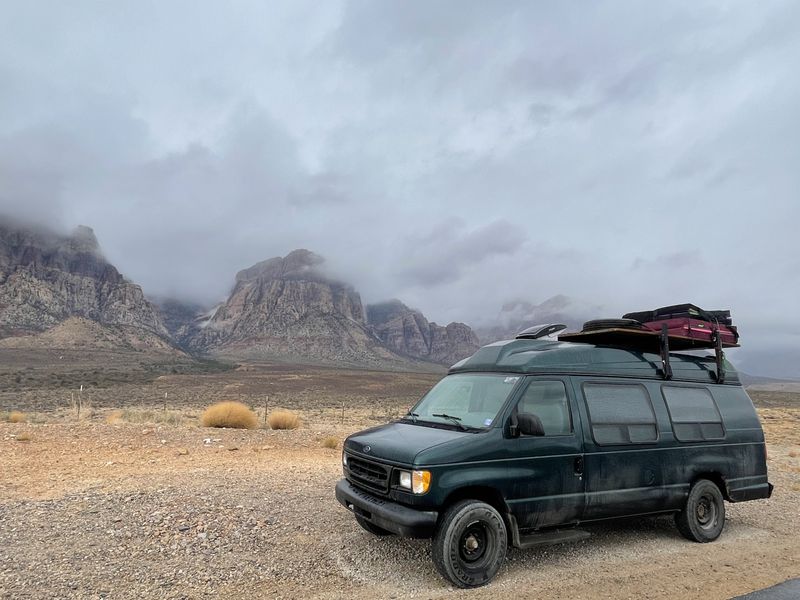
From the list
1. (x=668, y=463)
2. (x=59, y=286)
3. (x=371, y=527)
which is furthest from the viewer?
(x=59, y=286)

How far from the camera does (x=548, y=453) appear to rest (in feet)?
17.9

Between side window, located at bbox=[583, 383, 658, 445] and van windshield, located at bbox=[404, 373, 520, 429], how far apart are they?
1.05 m

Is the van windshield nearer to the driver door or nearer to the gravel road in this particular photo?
the driver door

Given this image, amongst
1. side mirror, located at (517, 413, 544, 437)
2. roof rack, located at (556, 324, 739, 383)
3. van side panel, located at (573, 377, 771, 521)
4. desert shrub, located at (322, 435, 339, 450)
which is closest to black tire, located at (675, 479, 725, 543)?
van side panel, located at (573, 377, 771, 521)

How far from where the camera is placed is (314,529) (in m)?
6.45

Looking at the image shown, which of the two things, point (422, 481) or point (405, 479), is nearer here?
point (422, 481)

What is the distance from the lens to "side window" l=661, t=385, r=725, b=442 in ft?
21.5

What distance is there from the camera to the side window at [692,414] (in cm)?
656

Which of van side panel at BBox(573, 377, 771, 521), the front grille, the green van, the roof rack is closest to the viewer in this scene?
the green van

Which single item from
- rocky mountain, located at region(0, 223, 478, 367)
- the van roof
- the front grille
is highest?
rocky mountain, located at region(0, 223, 478, 367)

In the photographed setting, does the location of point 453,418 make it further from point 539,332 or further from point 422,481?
point 539,332

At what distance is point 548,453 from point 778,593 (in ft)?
7.58

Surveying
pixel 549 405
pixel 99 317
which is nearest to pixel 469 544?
pixel 549 405

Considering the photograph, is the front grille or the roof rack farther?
the roof rack
